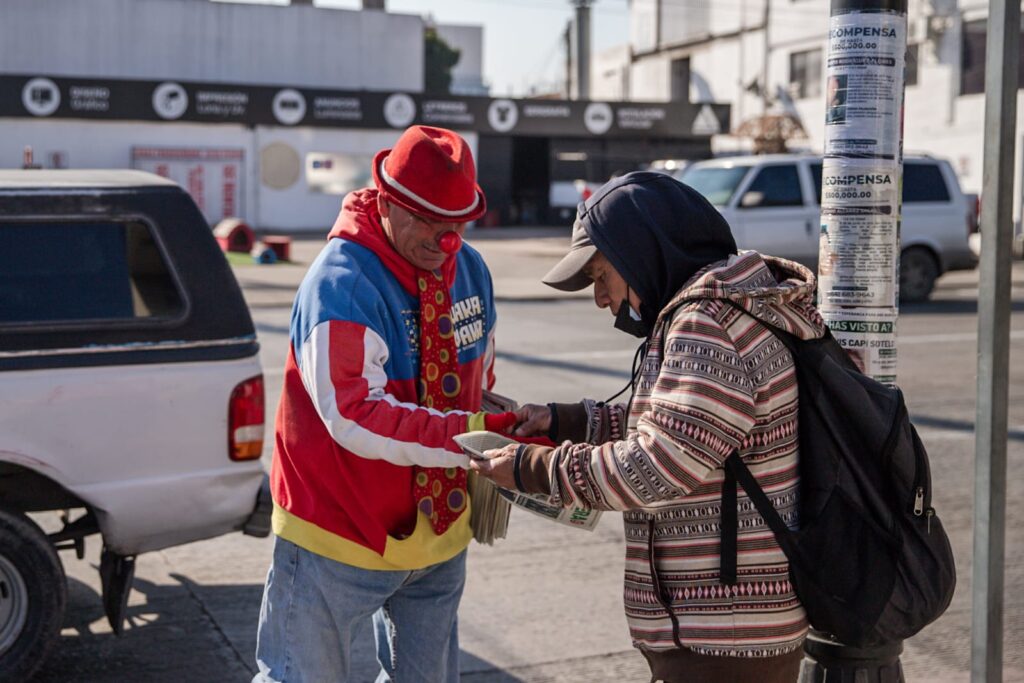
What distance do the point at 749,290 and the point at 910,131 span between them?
35.0 meters

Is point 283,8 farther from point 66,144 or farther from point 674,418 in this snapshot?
point 674,418

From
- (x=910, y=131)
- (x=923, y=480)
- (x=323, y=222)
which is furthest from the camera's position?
(x=323, y=222)

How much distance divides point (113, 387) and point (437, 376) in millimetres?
1816

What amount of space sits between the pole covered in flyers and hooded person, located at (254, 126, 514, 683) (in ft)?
3.62

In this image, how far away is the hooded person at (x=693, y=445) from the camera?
2439mm

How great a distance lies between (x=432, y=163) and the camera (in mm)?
2947

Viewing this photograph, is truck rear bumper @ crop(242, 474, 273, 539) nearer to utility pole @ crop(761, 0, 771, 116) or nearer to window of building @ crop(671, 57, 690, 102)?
utility pole @ crop(761, 0, 771, 116)

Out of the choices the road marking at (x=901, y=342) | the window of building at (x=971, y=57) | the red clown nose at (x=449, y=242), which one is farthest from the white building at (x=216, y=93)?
the red clown nose at (x=449, y=242)

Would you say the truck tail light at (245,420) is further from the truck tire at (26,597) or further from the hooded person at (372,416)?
the hooded person at (372,416)

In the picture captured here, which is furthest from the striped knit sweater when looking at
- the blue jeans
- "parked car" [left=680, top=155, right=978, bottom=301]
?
"parked car" [left=680, top=155, right=978, bottom=301]

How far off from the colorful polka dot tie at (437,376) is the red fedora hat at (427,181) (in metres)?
0.20

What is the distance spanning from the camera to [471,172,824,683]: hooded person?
2.44 m

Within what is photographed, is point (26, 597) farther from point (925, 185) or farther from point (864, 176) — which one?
point (925, 185)

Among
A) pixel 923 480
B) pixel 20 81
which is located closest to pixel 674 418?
pixel 923 480
